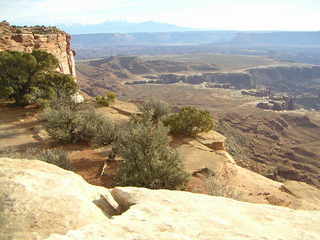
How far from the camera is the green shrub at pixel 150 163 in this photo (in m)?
9.39

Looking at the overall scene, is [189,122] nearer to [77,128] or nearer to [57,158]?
[77,128]

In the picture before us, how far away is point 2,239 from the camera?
373cm

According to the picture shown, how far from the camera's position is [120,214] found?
506cm

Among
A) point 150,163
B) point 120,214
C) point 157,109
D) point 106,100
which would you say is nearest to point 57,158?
point 150,163

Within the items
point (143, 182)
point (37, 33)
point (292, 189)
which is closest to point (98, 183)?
point (143, 182)

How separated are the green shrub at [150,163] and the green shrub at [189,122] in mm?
5899

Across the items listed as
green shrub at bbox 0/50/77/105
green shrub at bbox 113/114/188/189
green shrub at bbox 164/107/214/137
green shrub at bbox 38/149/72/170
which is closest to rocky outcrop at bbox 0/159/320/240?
green shrub at bbox 113/114/188/189

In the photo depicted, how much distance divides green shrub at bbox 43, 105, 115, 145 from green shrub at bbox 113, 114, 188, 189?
3.23 metres

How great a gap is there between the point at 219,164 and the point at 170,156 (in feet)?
13.3

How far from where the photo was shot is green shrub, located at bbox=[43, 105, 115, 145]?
46.6ft

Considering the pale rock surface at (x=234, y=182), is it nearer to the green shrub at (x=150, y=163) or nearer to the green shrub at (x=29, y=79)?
the green shrub at (x=150, y=163)

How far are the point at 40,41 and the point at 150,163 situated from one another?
26639 millimetres

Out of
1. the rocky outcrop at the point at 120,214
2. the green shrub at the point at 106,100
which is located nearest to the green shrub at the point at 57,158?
the rocky outcrop at the point at 120,214

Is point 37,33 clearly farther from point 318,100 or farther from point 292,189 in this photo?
point 318,100
